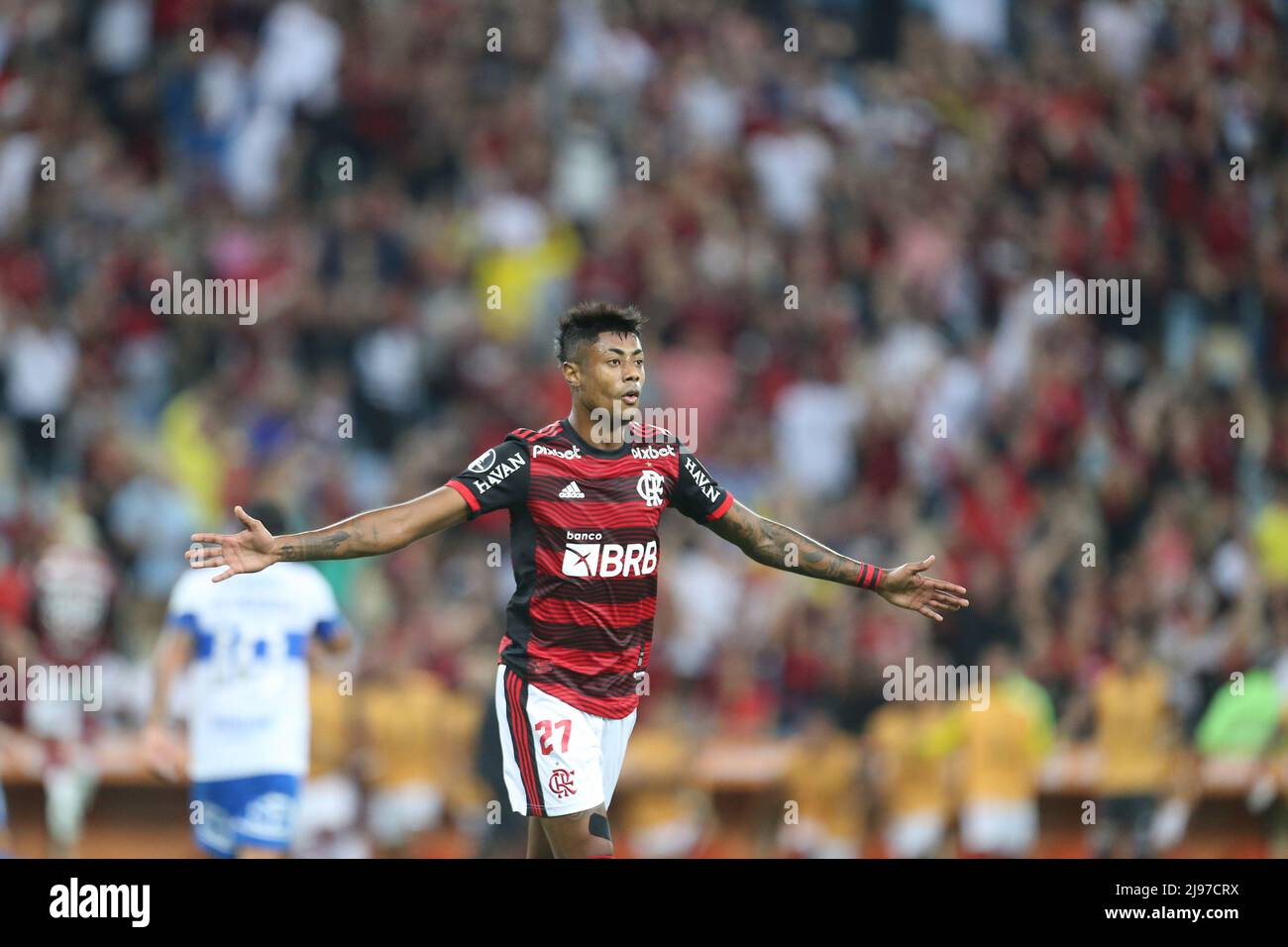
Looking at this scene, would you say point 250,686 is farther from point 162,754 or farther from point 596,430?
point 596,430

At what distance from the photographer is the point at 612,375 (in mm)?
7578

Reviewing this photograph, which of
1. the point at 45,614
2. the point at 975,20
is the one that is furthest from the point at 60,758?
the point at 975,20

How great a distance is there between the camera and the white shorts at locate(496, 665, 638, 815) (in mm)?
7395

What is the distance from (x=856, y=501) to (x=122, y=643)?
531cm

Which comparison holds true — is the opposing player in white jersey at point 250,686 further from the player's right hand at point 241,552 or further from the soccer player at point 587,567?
the player's right hand at point 241,552

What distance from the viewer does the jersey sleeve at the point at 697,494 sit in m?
7.75

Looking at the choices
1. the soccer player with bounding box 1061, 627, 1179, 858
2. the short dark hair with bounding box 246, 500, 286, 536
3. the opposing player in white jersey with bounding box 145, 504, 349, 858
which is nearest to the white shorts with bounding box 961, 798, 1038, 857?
the soccer player with bounding box 1061, 627, 1179, 858

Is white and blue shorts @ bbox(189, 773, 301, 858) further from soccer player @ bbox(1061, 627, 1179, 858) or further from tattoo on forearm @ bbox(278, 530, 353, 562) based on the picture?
soccer player @ bbox(1061, 627, 1179, 858)

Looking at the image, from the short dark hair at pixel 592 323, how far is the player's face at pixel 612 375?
0.03 m

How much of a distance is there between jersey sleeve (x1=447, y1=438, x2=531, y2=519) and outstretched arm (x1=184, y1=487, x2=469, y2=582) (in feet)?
0.19

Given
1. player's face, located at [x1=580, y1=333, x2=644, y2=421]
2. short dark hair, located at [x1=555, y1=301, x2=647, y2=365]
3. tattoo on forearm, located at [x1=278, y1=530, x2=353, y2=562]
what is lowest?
tattoo on forearm, located at [x1=278, y1=530, x2=353, y2=562]

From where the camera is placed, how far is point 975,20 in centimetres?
1764

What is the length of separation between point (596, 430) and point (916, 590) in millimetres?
1452

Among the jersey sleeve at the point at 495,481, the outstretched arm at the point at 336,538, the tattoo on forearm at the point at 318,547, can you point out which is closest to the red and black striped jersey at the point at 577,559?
the jersey sleeve at the point at 495,481
